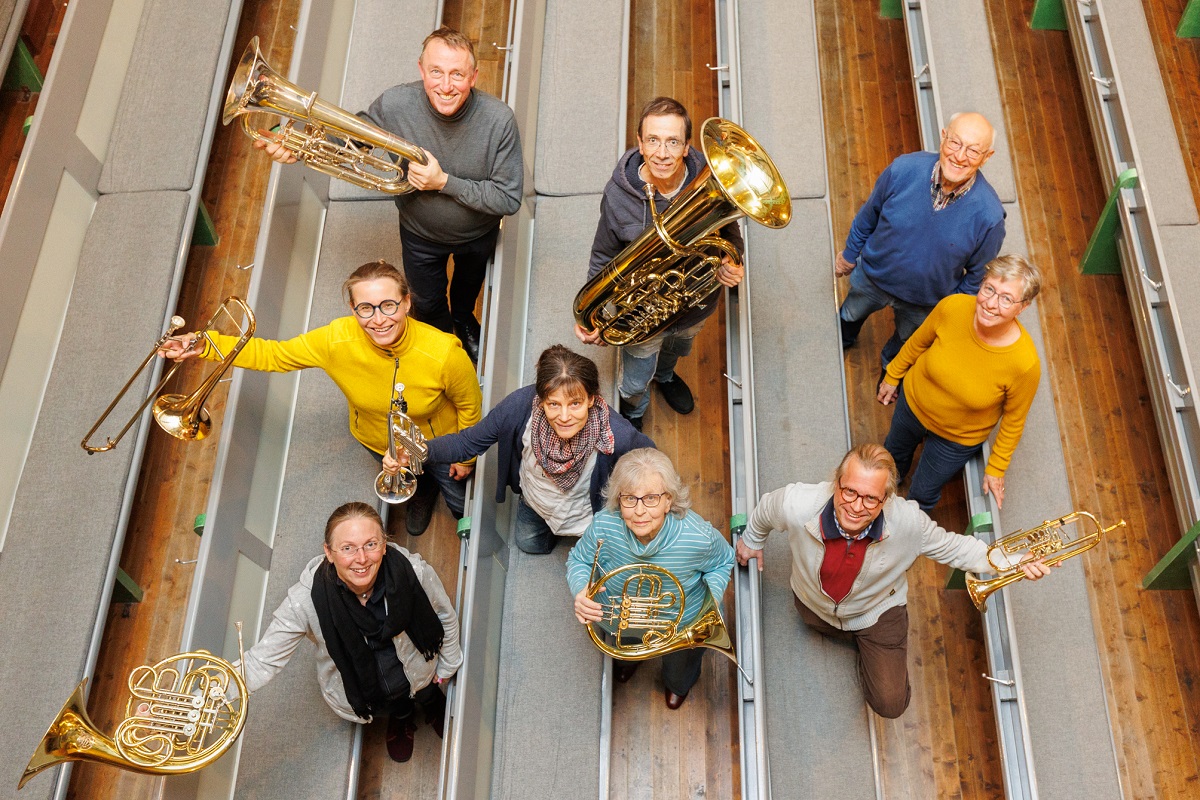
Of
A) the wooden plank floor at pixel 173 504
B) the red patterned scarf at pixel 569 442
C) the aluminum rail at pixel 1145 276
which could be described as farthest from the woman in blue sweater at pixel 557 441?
the aluminum rail at pixel 1145 276

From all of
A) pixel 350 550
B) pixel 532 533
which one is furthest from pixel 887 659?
pixel 350 550

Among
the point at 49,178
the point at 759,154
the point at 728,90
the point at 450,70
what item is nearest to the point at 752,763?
the point at 759,154

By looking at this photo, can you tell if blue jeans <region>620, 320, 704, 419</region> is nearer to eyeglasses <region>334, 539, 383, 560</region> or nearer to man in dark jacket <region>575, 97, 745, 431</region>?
man in dark jacket <region>575, 97, 745, 431</region>

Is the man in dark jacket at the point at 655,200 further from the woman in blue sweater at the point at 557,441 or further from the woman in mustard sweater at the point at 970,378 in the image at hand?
the woman in mustard sweater at the point at 970,378

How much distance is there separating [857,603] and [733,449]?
0.83 metres

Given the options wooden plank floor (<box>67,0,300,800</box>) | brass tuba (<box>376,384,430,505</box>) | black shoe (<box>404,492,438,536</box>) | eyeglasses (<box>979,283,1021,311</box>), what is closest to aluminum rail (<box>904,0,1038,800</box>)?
eyeglasses (<box>979,283,1021,311</box>)

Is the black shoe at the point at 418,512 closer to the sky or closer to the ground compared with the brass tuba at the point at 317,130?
closer to the ground

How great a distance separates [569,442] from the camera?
308 centimetres

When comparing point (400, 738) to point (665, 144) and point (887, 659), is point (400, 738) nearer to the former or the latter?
point (887, 659)

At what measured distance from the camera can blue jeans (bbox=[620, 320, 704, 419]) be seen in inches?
142

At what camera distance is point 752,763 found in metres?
3.22

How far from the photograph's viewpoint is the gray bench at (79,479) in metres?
3.39

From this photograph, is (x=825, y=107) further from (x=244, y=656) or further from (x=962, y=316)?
(x=244, y=656)

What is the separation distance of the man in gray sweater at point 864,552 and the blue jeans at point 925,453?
1.80 feet
